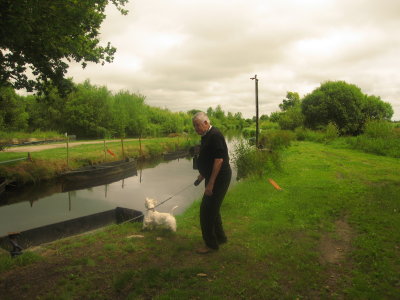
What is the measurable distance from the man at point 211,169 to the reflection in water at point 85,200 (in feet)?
14.9

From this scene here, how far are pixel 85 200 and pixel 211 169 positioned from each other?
12130 millimetres

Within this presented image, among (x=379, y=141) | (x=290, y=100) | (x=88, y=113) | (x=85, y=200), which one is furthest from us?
(x=290, y=100)

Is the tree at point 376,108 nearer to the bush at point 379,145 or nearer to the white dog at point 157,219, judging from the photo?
the bush at point 379,145

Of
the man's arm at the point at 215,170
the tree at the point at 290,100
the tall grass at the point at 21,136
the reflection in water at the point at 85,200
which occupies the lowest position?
the reflection in water at the point at 85,200

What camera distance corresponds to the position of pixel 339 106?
34.1 metres

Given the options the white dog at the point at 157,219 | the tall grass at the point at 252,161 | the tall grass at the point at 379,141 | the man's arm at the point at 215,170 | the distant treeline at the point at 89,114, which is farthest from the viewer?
the distant treeline at the point at 89,114

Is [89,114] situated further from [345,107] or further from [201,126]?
[201,126]

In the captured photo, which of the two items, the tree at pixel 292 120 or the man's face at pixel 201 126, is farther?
the tree at pixel 292 120

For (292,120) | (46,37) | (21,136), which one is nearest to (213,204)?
(46,37)

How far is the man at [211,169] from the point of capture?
4316 millimetres

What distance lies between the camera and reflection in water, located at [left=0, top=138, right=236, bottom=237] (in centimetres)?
1140

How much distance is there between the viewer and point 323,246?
5.24 meters

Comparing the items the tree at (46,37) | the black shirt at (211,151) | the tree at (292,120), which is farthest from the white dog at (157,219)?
the tree at (292,120)

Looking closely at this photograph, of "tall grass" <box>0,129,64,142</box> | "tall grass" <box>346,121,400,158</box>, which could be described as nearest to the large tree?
"tall grass" <box>346,121,400,158</box>
